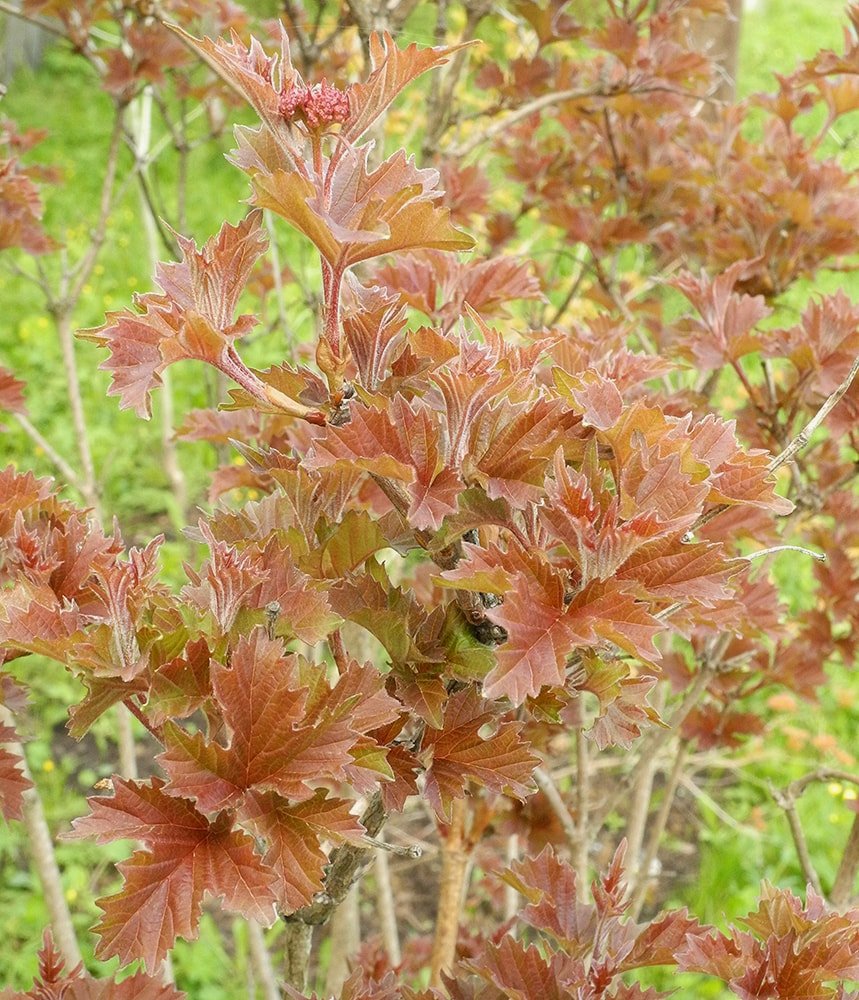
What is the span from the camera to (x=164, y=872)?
2.49ft

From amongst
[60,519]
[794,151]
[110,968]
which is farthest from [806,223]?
[110,968]

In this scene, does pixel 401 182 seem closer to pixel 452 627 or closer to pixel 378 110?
pixel 378 110

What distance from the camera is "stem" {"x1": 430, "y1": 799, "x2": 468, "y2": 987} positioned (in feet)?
5.11

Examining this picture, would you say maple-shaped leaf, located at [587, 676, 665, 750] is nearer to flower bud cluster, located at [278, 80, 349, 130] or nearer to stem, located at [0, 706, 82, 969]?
flower bud cluster, located at [278, 80, 349, 130]

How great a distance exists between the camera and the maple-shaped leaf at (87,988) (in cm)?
95

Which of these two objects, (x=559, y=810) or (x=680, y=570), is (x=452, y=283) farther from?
(x=559, y=810)

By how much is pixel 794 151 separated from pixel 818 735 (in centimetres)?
203

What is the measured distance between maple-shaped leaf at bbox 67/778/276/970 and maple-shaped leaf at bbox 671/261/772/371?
36.7 inches

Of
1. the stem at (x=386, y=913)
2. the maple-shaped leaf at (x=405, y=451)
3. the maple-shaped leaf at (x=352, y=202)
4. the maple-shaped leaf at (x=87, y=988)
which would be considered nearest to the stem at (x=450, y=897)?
the stem at (x=386, y=913)

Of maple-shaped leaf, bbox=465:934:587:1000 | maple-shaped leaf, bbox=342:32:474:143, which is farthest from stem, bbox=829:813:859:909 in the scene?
maple-shaped leaf, bbox=342:32:474:143

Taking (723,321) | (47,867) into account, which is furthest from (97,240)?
(723,321)

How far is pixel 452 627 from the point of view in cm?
90

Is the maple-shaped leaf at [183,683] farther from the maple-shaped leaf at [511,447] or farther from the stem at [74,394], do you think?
the stem at [74,394]

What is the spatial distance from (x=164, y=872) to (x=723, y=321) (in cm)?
104
